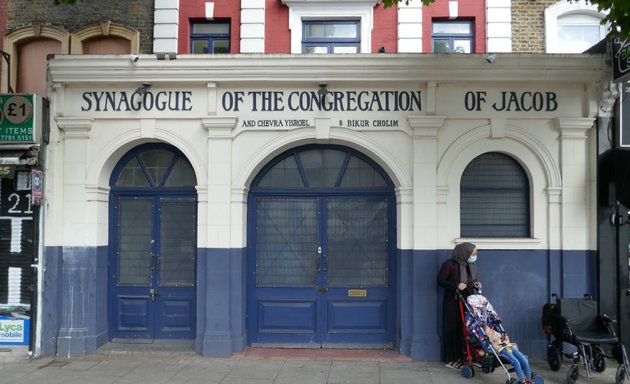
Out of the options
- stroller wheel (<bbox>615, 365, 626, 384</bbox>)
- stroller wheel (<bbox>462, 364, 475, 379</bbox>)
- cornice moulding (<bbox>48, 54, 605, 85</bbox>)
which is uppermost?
cornice moulding (<bbox>48, 54, 605, 85</bbox>)

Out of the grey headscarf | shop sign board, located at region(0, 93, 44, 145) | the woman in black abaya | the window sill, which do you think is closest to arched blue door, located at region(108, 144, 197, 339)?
shop sign board, located at region(0, 93, 44, 145)

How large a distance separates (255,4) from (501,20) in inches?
188

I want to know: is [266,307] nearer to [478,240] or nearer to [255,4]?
[478,240]

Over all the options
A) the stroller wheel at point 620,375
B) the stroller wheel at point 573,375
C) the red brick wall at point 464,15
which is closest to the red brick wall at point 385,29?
the red brick wall at point 464,15

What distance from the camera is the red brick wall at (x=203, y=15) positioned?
11180mm

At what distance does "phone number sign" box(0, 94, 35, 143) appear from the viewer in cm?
868

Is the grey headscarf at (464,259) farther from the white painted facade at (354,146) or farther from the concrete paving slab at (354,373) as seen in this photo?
the concrete paving slab at (354,373)

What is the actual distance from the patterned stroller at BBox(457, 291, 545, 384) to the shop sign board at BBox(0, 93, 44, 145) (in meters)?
6.89

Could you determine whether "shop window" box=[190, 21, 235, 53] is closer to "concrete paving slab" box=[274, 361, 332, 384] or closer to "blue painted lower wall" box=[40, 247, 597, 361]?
"blue painted lower wall" box=[40, 247, 597, 361]

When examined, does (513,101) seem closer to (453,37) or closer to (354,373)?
(453,37)

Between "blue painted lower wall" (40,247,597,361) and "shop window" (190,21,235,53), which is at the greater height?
"shop window" (190,21,235,53)

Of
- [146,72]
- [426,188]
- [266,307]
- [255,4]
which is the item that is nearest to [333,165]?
[426,188]

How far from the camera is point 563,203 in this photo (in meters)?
8.65

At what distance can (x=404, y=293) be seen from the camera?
28.6 feet
